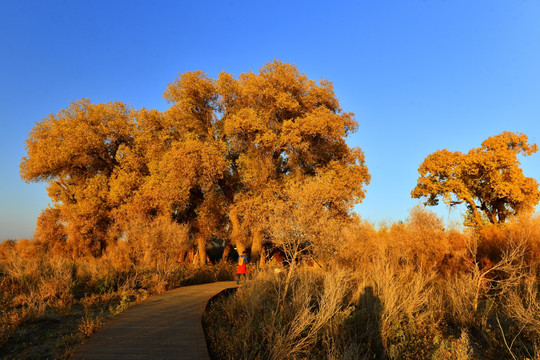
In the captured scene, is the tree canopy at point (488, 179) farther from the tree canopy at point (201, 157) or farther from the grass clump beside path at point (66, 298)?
the grass clump beside path at point (66, 298)

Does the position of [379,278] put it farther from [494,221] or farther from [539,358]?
[494,221]

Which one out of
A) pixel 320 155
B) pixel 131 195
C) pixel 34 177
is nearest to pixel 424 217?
pixel 320 155

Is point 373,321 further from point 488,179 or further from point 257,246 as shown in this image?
point 488,179

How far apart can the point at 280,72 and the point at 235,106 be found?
14.7 feet

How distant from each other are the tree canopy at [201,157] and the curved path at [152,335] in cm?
1185

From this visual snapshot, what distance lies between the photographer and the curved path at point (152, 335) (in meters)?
6.55

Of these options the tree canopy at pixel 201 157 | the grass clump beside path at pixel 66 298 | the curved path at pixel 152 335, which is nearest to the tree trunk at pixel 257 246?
the tree canopy at pixel 201 157

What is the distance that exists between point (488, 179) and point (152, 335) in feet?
97.8

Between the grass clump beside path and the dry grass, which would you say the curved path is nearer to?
the grass clump beside path

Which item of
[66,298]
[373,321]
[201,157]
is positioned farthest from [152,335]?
[201,157]

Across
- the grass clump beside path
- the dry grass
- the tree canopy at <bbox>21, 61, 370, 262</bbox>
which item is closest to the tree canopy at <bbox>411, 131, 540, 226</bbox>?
the tree canopy at <bbox>21, 61, 370, 262</bbox>

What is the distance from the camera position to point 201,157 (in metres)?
23.1

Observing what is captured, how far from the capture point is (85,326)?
8.00m

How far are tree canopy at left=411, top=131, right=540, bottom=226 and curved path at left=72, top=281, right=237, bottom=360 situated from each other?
26062 millimetres
